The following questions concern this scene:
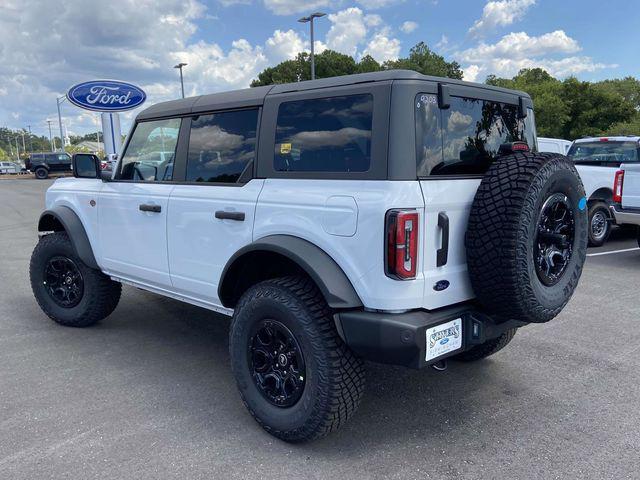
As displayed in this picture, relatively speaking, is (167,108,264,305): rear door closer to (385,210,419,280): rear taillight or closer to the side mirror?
(385,210,419,280): rear taillight

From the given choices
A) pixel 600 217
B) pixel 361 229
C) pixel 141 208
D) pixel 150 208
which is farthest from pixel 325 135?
pixel 600 217

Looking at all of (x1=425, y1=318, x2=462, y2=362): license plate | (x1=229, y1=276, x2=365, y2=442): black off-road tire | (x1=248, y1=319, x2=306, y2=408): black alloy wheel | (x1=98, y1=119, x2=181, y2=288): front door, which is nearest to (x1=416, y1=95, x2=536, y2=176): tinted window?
(x1=425, y1=318, x2=462, y2=362): license plate

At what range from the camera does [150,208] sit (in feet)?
12.4

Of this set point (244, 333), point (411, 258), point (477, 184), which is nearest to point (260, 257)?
point (244, 333)

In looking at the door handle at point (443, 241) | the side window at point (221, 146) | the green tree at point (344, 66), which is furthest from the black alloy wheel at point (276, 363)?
the green tree at point (344, 66)

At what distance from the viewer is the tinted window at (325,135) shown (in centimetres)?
271

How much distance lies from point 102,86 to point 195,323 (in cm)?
1157

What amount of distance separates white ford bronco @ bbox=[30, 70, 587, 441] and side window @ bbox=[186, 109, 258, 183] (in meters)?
0.01

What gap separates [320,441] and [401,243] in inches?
49.6

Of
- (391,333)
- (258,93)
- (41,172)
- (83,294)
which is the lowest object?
(83,294)

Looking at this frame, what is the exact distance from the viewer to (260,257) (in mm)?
3150

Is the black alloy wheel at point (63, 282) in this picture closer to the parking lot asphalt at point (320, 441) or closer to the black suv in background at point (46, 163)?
the parking lot asphalt at point (320, 441)

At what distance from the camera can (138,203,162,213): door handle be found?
372 centimetres

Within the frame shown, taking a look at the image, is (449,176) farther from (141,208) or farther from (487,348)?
(141,208)
